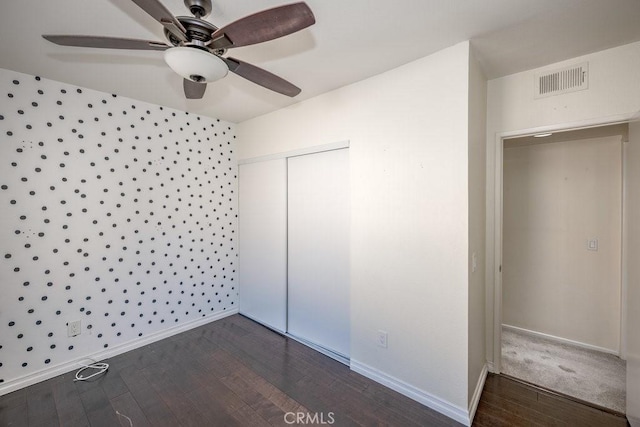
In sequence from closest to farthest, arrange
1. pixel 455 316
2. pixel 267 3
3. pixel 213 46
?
pixel 213 46 < pixel 267 3 < pixel 455 316

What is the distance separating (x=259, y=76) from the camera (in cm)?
150

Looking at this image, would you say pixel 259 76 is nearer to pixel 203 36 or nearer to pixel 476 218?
pixel 203 36

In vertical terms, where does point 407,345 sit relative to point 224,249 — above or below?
below

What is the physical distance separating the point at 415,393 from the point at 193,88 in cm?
253

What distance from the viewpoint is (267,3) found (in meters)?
1.37

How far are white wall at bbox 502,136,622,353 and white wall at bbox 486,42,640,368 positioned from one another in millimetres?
1020

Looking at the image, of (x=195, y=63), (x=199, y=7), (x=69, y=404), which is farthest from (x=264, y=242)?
(x=199, y=7)

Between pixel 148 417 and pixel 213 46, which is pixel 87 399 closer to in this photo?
pixel 148 417

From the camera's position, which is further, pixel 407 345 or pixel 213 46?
pixel 407 345

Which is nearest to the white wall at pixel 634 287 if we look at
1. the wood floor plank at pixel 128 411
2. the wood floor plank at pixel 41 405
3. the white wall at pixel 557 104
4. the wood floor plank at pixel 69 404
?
the white wall at pixel 557 104

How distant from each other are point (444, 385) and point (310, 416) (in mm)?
922

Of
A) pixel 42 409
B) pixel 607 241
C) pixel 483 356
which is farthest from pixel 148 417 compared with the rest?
pixel 607 241

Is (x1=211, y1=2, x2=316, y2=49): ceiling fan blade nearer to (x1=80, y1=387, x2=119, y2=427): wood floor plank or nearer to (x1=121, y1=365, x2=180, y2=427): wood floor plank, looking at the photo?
(x1=121, y1=365, x2=180, y2=427): wood floor plank

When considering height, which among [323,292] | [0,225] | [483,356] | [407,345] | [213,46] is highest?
[213,46]
